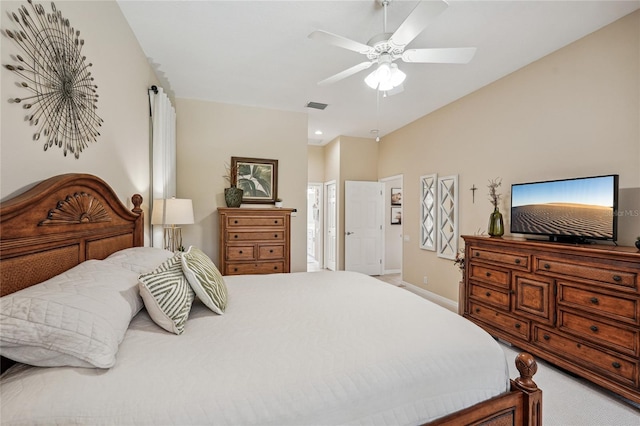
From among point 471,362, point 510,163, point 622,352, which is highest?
point 510,163

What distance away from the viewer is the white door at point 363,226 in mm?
5879

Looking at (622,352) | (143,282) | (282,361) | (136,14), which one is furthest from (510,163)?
(136,14)

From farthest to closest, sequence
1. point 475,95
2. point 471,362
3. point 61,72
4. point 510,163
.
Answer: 1. point 475,95
2. point 510,163
3. point 61,72
4. point 471,362

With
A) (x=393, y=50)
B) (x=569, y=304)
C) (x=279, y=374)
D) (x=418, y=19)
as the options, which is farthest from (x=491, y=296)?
(x=279, y=374)

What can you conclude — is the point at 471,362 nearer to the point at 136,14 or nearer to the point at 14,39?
the point at 14,39

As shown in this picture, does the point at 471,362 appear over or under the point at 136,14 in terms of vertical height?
under

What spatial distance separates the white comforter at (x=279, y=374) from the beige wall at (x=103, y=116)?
797mm

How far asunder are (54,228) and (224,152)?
3103 mm

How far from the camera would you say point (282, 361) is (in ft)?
3.41

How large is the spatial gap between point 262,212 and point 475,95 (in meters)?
3.17

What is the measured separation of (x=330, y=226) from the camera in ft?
20.9

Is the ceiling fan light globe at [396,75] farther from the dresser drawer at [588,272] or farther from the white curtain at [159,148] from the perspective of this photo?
the white curtain at [159,148]

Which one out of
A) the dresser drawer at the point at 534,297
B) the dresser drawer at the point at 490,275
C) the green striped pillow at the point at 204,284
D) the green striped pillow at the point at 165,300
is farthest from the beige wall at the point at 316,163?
the green striped pillow at the point at 165,300

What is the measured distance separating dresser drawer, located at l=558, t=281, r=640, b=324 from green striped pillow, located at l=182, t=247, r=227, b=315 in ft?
8.62
